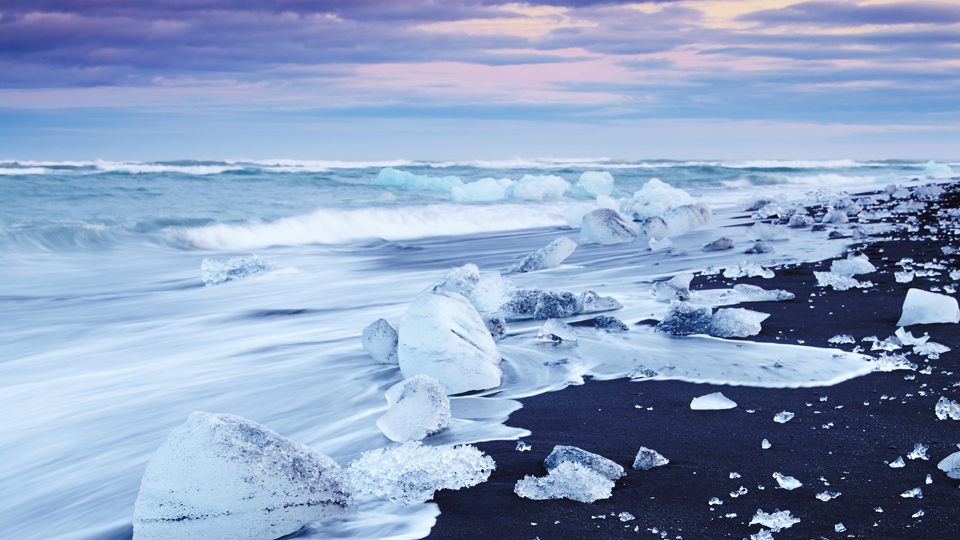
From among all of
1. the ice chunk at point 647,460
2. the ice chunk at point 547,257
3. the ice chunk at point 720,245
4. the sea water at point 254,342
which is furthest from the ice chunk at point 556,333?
the ice chunk at point 720,245

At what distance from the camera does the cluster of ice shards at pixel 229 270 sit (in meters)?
7.00

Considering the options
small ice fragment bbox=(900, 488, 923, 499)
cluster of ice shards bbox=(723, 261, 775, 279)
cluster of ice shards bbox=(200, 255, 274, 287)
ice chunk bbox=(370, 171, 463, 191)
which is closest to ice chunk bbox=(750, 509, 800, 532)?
small ice fragment bbox=(900, 488, 923, 499)

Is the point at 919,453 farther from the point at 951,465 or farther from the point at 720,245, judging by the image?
the point at 720,245

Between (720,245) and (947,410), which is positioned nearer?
(947,410)

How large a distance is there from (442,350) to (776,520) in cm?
148

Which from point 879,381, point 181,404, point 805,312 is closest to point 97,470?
point 181,404

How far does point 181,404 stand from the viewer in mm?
3324

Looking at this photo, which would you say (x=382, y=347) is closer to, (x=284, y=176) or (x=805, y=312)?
(x=805, y=312)

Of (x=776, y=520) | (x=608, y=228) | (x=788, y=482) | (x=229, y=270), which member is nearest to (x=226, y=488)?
(x=776, y=520)

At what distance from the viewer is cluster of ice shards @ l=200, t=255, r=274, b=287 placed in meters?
7.00

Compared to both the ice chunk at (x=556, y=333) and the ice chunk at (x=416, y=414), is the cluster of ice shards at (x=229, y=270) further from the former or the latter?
the ice chunk at (x=416, y=414)

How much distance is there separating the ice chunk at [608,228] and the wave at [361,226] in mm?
4479

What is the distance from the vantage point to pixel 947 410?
7.27 ft

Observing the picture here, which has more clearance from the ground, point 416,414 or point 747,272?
point 416,414
